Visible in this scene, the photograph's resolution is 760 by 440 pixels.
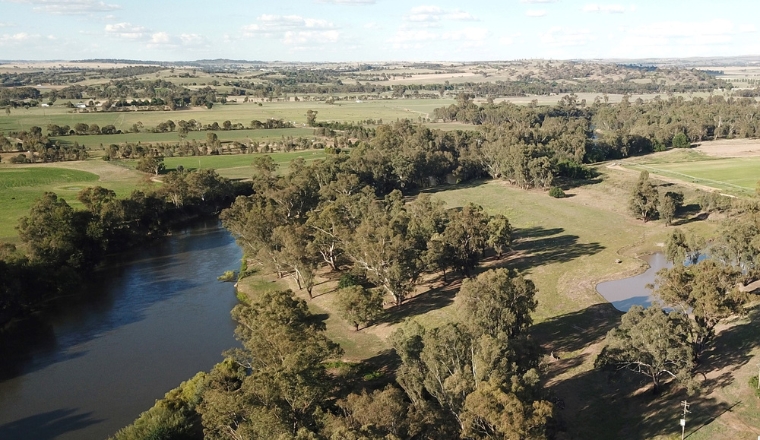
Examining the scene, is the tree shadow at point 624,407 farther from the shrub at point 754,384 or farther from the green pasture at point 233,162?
the green pasture at point 233,162

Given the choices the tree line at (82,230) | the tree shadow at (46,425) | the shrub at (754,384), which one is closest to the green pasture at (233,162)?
the tree line at (82,230)

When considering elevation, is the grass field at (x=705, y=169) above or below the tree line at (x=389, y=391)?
above

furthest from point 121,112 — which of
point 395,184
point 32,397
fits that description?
point 32,397

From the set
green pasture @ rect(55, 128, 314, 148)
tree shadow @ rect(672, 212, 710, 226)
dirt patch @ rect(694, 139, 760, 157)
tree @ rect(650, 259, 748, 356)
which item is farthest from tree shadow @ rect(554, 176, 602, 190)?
green pasture @ rect(55, 128, 314, 148)

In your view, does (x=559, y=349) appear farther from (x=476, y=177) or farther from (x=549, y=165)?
(x=476, y=177)

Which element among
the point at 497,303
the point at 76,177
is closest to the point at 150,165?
the point at 76,177
